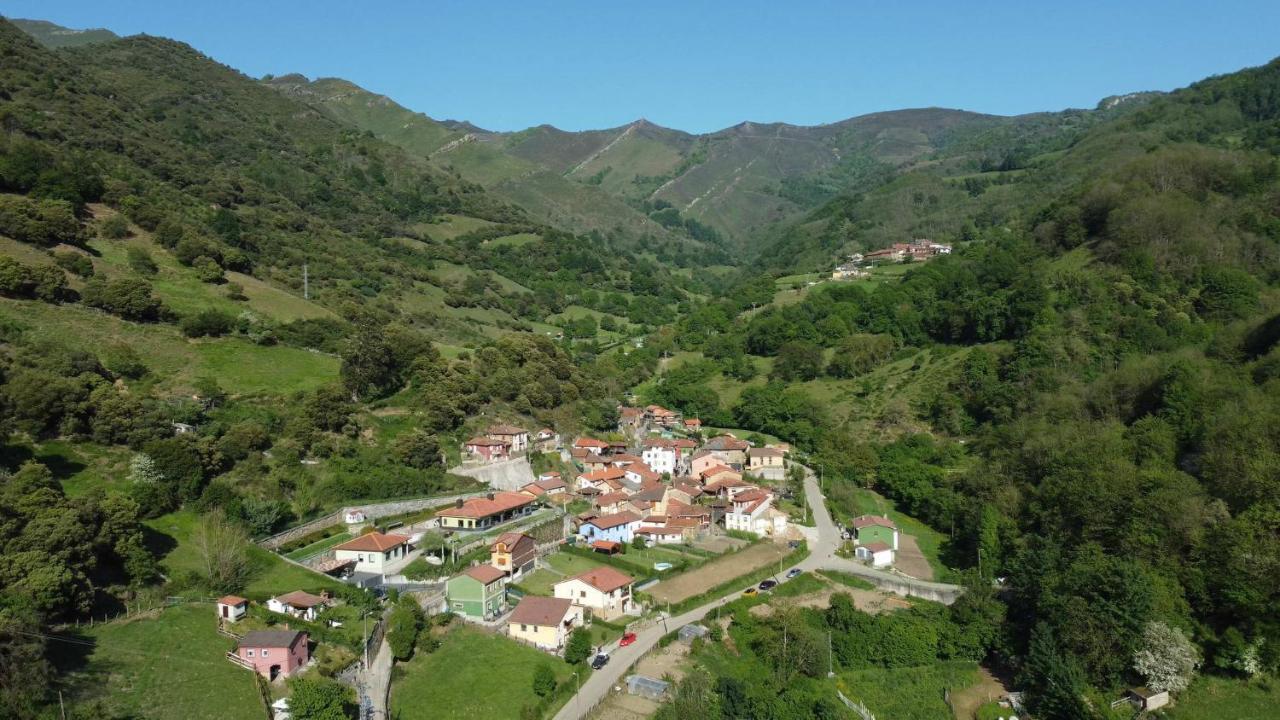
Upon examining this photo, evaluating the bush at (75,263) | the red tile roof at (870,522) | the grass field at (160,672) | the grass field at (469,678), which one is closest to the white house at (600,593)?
the grass field at (469,678)

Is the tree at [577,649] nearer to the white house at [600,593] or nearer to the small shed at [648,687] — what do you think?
the small shed at [648,687]

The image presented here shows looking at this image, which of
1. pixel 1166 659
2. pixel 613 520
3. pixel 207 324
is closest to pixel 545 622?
pixel 613 520

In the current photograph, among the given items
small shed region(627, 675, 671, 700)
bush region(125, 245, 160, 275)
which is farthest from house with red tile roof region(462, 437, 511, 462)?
bush region(125, 245, 160, 275)

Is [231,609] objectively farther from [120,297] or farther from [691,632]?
[120,297]

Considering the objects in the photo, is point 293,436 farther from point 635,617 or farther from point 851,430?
point 851,430

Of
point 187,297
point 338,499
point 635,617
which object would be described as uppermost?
point 187,297

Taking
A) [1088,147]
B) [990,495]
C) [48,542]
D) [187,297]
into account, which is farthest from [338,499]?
[1088,147]
